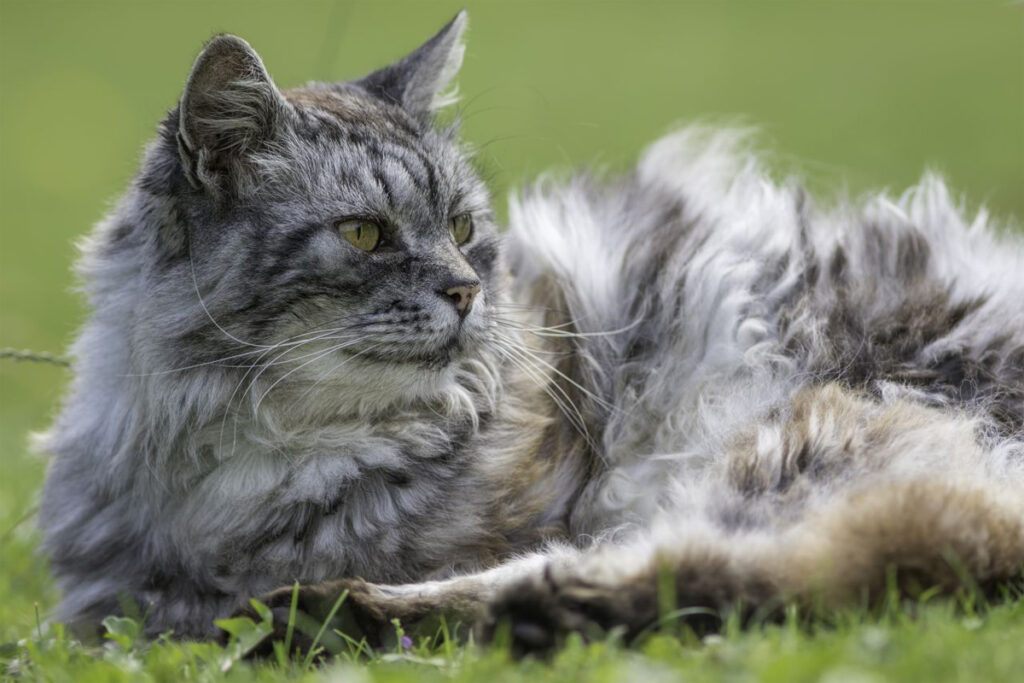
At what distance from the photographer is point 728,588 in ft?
8.19

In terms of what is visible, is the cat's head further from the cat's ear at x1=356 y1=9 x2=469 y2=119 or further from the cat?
the cat's ear at x1=356 y1=9 x2=469 y2=119

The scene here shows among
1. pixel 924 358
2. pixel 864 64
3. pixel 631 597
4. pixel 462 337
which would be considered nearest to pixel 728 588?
pixel 631 597

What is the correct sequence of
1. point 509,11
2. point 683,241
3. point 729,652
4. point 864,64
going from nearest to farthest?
point 729,652 → point 683,241 → point 864,64 → point 509,11

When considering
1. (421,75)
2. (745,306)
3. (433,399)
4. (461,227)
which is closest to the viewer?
(433,399)

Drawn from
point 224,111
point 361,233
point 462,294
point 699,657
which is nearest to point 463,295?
point 462,294

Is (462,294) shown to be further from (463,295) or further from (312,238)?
(312,238)

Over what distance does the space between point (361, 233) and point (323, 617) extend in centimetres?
99

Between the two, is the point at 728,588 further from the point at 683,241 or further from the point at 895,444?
the point at 683,241

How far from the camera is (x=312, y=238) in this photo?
3125 millimetres

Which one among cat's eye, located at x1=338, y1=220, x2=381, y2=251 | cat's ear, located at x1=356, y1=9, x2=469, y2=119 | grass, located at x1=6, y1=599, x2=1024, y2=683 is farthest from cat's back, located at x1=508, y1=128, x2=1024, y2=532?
grass, located at x1=6, y1=599, x2=1024, y2=683

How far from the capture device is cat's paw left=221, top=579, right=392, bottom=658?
2754 mm

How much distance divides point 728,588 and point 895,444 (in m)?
0.77

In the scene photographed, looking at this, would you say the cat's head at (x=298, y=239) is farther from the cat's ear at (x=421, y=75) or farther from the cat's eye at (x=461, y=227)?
the cat's ear at (x=421, y=75)

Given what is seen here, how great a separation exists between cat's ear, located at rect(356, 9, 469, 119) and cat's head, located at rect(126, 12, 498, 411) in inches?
19.5
